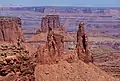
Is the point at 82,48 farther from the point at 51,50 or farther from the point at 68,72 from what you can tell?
the point at 68,72

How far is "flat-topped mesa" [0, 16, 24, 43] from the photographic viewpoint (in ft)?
312

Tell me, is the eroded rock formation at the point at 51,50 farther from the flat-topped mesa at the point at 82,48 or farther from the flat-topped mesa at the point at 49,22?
the flat-topped mesa at the point at 49,22

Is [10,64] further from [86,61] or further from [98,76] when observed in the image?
[86,61]

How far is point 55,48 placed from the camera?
5694 cm

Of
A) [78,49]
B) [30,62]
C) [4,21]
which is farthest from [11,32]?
[30,62]

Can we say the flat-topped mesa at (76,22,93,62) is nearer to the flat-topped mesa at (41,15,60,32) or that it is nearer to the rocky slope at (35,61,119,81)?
the rocky slope at (35,61,119,81)

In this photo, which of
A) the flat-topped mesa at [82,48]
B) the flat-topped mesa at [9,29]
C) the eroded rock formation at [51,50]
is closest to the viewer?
the eroded rock formation at [51,50]

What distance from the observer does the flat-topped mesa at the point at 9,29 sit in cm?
9511

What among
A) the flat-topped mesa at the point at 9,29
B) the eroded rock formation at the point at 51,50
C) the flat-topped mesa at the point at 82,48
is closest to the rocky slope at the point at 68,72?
the eroded rock formation at the point at 51,50

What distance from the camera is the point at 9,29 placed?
324 feet

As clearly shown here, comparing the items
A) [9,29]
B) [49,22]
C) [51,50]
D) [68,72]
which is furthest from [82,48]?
[49,22]

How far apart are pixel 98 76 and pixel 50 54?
6.87 meters

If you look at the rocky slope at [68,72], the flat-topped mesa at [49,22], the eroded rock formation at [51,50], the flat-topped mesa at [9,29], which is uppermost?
the eroded rock formation at [51,50]

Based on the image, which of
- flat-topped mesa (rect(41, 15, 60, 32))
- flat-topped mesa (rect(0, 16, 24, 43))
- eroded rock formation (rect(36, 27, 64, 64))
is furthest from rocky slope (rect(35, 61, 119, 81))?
flat-topped mesa (rect(41, 15, 60, 32))
